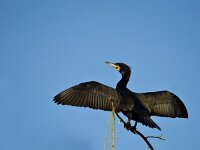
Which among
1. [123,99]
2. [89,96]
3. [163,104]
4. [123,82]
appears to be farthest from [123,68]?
[89,96]

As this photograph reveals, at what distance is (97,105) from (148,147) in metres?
6.97

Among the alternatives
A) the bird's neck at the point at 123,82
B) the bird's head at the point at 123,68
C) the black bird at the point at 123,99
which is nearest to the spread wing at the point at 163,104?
the black bird at the point at 123,99

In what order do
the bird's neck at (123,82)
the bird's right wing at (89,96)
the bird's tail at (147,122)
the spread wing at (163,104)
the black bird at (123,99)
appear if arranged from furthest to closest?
the bird's right wing at (89,96) < the spread wing at (163,104) < the bird's neck at (123,82) < the black bird at (123,99) < the bird's tail at (147,122)

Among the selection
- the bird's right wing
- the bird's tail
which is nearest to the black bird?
the bird's right wing

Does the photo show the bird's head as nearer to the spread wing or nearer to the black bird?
the black bird

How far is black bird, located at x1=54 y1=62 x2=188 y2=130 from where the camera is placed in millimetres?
13328

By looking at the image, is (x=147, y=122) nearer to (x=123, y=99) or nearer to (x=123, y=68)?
(x=123, y=99)

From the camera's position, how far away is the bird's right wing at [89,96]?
601 inches

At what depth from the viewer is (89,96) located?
15.8 m

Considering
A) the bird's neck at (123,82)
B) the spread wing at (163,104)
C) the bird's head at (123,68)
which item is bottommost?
the spread wing at (163,104)

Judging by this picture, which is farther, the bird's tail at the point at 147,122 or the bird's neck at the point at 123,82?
the bird's neck at the point at 123,82

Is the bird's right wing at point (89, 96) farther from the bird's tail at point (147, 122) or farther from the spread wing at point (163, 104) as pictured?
the bird's tail at point (147, 122)

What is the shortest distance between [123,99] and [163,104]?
7.72 ft

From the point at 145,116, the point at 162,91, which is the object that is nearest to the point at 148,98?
the point at 162,91
